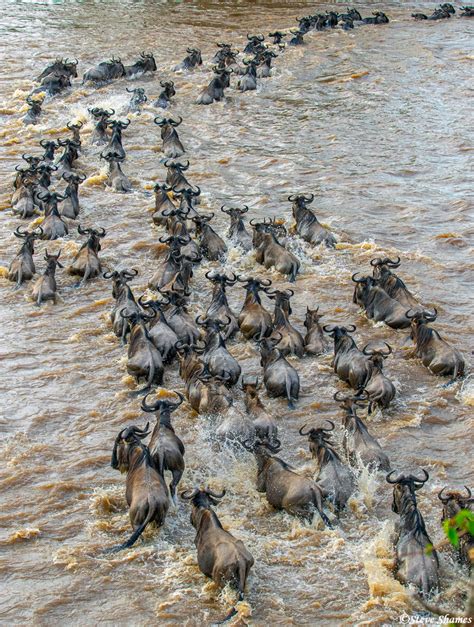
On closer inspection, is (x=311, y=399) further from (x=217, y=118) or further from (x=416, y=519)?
(x=217, y=118)

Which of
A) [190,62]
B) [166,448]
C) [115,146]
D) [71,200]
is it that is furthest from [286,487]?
[190,62]

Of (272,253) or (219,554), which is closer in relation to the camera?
(219,554)

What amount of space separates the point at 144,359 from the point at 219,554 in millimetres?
3852

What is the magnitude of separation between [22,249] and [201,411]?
5281 millimetres

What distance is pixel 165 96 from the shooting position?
23.0 meters

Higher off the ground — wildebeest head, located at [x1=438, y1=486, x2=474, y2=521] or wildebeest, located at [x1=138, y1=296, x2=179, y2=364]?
wildebeest, located at [x1=138, y1=296, x2=179, y2=364]

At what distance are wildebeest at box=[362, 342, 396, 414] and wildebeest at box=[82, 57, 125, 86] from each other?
17.2 m

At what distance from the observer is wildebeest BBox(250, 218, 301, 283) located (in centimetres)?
1373

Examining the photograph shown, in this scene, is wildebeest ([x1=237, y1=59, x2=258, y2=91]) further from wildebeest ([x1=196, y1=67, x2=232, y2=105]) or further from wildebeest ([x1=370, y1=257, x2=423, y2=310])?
wildebeest ([x1=370, y1=257, x2=423, y2=310])

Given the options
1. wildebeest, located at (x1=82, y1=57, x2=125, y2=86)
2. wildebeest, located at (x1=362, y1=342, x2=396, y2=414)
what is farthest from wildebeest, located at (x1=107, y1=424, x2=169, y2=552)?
wildebeest, located at (x1=82, y1=57, x2=125, y2=86)

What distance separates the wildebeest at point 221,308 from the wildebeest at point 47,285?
2368 millimetres

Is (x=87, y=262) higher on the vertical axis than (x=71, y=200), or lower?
lower

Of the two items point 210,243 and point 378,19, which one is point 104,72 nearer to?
point 378,19

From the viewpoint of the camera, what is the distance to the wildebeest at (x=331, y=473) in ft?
27.1
